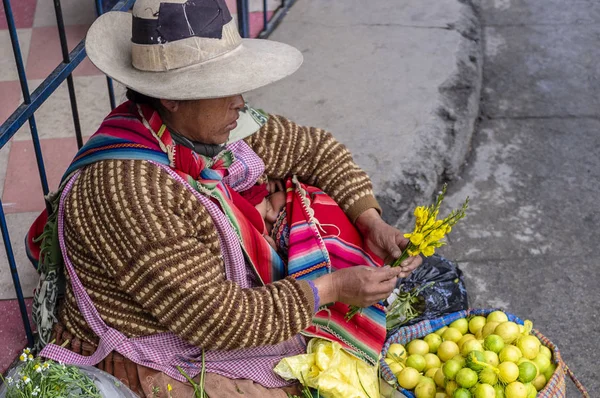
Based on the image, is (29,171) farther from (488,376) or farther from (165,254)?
(488,376)

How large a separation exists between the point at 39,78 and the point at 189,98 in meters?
2.43

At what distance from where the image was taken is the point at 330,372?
235 cm

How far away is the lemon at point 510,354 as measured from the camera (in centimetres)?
248

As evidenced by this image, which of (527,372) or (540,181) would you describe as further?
(540,181)

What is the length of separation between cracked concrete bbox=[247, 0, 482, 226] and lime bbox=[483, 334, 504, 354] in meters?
0.99

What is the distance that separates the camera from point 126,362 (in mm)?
2227

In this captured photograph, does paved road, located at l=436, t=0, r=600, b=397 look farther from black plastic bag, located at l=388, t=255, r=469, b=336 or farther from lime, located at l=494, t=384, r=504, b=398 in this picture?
lime, located at l=494, t=384, r=504, b=398

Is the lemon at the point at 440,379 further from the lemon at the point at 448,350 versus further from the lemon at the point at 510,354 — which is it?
the lemon at the point at 510,354

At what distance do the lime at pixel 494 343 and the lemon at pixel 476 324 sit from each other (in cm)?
14

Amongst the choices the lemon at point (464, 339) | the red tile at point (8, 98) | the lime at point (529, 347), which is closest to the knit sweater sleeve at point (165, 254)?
the lemon at point (464, 339)

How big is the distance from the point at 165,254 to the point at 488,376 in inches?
42.7

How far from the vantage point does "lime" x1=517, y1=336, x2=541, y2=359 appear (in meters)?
2.54

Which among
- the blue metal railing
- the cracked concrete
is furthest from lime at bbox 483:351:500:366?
the blue metal railing

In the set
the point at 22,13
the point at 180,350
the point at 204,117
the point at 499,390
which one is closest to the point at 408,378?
the point at 499,390
